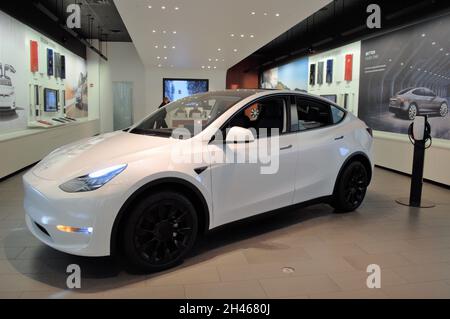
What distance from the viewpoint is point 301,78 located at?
44.8 ft

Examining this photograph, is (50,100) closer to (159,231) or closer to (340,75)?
(340,75)

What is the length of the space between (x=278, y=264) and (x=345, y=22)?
866 centimetres

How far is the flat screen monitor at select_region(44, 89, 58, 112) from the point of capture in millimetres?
9555

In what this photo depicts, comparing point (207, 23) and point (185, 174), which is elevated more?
point (207, 23)

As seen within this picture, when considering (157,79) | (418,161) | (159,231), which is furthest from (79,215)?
(157,79)

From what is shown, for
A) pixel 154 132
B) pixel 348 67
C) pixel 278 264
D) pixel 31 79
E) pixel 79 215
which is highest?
pixel 348 67

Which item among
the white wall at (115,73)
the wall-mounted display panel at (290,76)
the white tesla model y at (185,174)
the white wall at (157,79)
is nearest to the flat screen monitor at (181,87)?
the white wall at (157,79)

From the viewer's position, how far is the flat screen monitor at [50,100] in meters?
9.55

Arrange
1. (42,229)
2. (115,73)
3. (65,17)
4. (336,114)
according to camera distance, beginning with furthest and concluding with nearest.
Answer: (115,73) < (65,17) < (336,114) < (42,229)

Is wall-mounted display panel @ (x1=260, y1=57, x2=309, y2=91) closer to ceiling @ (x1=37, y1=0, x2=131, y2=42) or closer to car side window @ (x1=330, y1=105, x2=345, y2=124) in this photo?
ceiling @ (x1=37, y1=0, x2=131, y2=42)

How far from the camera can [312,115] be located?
12.9ft

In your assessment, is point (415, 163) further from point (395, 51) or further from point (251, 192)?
point (395, 51)

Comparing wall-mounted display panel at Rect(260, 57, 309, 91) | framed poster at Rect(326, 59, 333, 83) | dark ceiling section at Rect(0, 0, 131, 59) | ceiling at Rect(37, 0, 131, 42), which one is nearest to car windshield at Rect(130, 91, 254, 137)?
dark ceiling section at Rect(0, 0, 131, 59)

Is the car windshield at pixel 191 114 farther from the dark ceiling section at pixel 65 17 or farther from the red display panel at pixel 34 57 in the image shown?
the red display panel at pixel 34 57
